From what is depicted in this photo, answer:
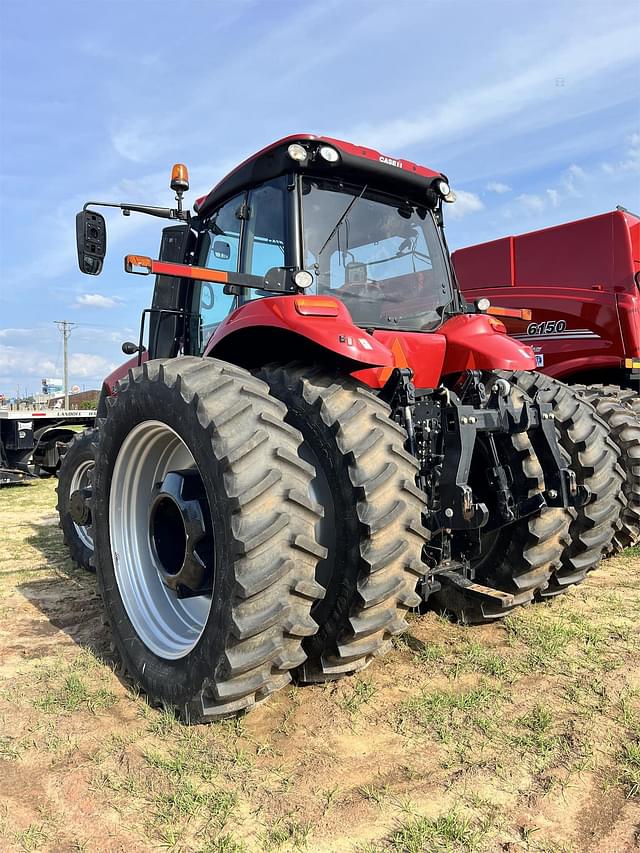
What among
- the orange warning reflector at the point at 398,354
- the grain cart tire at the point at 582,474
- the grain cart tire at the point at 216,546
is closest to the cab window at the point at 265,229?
the orange warning reflector at the point at 398,354

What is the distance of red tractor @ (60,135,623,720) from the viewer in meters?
2.46

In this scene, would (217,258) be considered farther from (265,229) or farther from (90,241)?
(90,241)

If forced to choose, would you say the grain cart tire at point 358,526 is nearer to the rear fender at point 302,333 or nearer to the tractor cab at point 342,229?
the rear fender at point 302,333

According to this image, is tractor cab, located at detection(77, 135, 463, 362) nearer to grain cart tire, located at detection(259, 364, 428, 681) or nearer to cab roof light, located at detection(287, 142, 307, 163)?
cab roof light, located at detection(287, 142, 307, 163)

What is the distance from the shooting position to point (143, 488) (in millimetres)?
3453

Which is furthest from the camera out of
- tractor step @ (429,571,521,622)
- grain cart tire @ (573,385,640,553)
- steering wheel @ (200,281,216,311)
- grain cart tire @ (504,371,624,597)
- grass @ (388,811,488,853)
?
grain cart tire @ (573,385,640,553)

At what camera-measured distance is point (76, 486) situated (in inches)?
215

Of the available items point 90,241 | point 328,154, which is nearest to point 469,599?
point 328,154

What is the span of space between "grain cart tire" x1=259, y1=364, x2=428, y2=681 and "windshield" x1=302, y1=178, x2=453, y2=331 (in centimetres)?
99

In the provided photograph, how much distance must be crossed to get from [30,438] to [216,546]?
8912 mm

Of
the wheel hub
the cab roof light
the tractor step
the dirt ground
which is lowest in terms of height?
the dirt ground

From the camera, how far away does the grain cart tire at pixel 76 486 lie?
5160 millimetres

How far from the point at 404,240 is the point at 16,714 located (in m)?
3.36

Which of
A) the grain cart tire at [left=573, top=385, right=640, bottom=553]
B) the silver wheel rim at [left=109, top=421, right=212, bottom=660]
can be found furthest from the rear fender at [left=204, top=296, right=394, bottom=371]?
the grain cart tire at [left=573, top=385, right=640, bottom=553]
